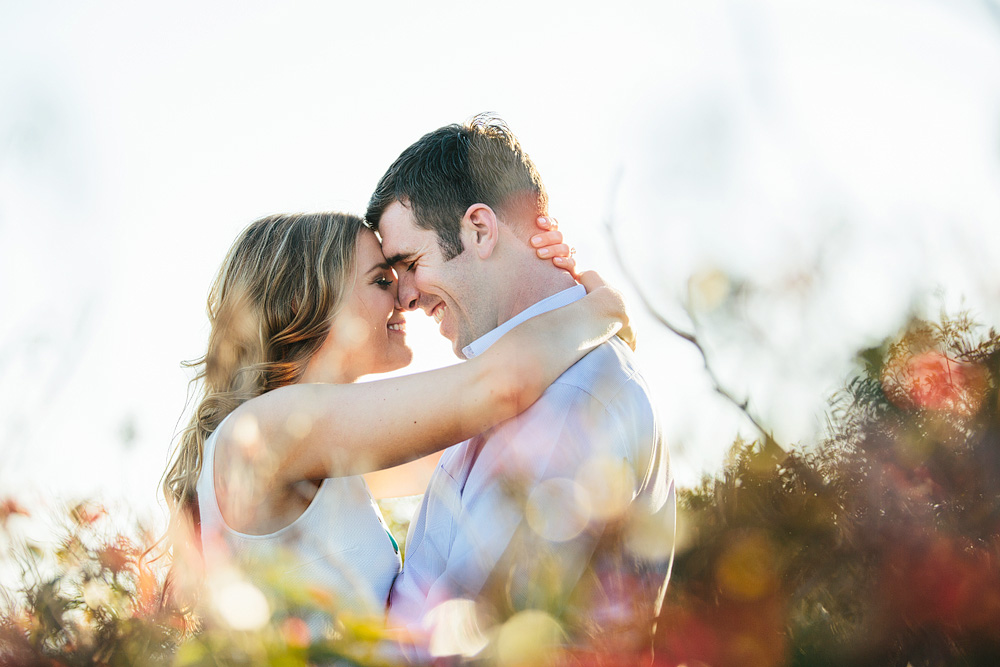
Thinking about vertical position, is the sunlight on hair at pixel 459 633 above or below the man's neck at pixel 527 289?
above

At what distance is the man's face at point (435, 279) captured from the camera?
3.15 meters

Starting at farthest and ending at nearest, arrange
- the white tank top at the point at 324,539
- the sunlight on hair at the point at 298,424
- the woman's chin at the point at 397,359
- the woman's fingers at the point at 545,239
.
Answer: the woman's chin at the point at 397,359 → the woman's fingers at the point at 545,239 → the white tank top at the point at 324,539 → the sunlight on hair at the point at 298,424

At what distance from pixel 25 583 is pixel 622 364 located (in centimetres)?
194

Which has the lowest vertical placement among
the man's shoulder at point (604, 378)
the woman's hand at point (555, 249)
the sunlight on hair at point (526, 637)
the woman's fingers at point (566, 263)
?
the man's shoulder at point (604, 378)

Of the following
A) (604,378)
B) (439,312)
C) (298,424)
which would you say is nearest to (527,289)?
(439,312)

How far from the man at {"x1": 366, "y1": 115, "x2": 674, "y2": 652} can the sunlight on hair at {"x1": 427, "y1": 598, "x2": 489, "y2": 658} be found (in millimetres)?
35

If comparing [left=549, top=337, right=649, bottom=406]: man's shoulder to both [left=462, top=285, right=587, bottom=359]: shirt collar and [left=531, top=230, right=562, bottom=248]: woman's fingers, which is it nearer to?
[left=462, top=285, right=587, bottom=359]: shirt collar

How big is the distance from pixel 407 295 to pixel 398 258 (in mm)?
172

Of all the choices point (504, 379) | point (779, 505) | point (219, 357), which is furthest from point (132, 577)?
point (219, 357)

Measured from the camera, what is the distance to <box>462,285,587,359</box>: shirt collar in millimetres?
3000

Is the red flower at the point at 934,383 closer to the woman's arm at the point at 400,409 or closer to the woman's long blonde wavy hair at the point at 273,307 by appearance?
the woman's arm at the point at 400,409

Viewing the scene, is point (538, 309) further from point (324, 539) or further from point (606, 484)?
point (606, 484)

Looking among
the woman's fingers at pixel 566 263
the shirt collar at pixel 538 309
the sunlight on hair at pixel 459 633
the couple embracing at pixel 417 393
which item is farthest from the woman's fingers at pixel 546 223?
the sunlight on hair at pixel 459 633

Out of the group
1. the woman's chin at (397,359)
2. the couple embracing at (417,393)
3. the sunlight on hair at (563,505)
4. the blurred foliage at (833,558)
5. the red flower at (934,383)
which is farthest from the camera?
the woman's chin at (397,359)
